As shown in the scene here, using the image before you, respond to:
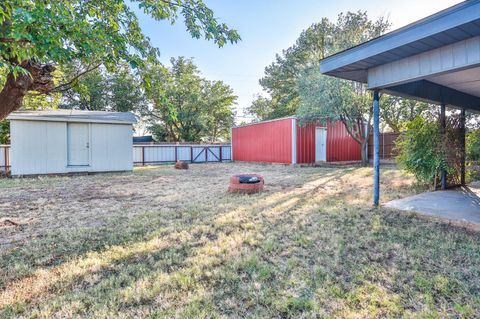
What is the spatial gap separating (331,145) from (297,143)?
2.29m

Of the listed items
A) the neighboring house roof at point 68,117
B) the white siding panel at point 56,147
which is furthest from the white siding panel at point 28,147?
the neighboring house roof at point 68,117

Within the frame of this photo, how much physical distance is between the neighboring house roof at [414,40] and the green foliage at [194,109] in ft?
51.5

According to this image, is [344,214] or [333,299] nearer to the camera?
[333,299]

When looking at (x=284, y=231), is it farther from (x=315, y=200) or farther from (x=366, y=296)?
(x=315, y=200)

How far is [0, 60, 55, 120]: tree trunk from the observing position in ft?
10.5

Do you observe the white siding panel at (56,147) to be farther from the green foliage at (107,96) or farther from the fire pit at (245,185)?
the green foliage at (107,96)

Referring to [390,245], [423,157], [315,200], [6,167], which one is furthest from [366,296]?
[6,167]

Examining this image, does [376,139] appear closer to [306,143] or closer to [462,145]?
[462,145]

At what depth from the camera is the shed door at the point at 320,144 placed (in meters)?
12.4

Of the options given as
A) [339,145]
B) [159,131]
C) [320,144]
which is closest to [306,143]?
[320,144]

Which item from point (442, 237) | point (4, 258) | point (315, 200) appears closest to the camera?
point (4, 258)

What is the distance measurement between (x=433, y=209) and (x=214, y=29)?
3851 millimetres

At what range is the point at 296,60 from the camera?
66.8ft

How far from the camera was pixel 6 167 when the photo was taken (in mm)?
10391
